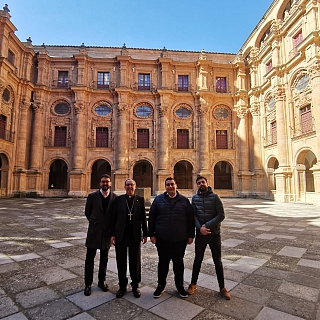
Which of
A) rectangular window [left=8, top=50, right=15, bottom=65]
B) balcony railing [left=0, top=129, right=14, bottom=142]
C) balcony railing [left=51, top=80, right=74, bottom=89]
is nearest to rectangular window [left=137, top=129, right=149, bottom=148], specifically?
balcony railing [left=51, top=80, right=74, bottom=89]

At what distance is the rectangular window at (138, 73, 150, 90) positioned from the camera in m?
24.7

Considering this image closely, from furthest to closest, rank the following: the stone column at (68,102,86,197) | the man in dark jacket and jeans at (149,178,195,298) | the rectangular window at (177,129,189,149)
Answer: the rectangular window at (177,129,189,149)
the stone column at (68,102,86,197)
the man in dark jacket and jeans at (149,178,195,298)

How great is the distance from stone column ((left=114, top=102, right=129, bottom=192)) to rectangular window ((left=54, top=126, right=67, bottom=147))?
5.39 m

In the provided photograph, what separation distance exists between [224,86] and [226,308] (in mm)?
25622

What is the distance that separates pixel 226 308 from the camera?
9.12 feet

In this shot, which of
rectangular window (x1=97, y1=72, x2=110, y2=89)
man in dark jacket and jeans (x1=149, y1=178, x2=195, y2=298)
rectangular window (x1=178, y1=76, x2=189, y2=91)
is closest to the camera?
man in dark jacket and jeans (x1=149, y1=178, x2=195, y2=298)

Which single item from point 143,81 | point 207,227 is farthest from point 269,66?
point 207,227

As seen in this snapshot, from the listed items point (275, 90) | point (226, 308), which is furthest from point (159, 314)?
point (275, 90)

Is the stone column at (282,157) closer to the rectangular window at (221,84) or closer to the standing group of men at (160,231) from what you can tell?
the rectangular window at (221,84)

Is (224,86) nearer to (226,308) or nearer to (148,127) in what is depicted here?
(148,127)

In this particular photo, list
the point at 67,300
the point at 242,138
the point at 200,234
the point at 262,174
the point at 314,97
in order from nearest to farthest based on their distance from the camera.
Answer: the point at 67,300
the point at 200,234
the point at 314,97
the point at 262,174
the point at 242,138

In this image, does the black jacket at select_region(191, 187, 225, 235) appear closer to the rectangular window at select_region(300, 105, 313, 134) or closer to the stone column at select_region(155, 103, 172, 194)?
the rectangular window at select_region(300, 105, 313, 134)

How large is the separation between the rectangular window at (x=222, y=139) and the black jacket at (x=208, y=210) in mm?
21834

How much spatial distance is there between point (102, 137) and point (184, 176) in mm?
10163
